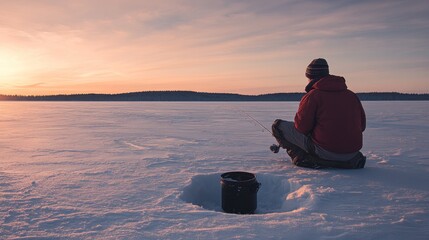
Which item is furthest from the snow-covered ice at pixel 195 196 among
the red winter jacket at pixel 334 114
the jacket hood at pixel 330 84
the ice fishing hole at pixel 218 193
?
the jacket hood at pixel 330 84

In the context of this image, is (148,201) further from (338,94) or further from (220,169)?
(338,94)

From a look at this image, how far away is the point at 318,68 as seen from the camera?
4.33 metres

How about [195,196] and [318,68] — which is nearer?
[195,196]

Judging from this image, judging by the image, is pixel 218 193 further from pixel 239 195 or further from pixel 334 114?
pixel 334 114

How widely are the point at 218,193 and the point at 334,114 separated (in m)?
1.78

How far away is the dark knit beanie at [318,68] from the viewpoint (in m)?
4.32

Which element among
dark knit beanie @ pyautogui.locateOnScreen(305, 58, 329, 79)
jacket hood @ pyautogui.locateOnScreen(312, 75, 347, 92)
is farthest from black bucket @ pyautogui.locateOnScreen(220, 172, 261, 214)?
dark knit beanie @ pyautogui.locateOnScreen(305, 58, 329, 79)

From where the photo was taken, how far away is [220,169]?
14.8 ft

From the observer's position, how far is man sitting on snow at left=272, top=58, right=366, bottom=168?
164 inches

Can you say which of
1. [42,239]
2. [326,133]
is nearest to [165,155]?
[326,133]

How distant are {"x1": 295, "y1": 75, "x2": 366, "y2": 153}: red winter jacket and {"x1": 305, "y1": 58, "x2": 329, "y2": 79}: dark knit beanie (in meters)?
0.15

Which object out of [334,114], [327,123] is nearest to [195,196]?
[327,123]

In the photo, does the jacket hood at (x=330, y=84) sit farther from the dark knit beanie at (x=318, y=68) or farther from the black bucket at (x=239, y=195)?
the black bucket at (x=239, y=195)

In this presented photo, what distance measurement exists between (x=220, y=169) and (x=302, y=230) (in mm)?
2122
